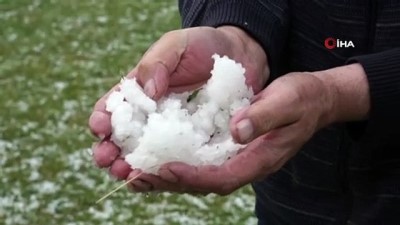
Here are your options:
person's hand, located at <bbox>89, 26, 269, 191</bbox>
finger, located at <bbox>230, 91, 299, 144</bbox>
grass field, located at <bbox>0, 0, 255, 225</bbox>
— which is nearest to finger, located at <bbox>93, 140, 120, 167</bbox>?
person's hand, located at <bbox>89, 26, 269, 191</bbox>

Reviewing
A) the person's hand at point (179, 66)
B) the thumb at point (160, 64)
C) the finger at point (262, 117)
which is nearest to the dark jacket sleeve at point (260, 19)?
the person's hand at point (179, 66)

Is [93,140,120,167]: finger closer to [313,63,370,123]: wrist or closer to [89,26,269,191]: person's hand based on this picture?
[89,26,269,191]: person's hand

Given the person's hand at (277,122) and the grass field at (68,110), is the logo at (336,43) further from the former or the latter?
the grass field at (68,110)

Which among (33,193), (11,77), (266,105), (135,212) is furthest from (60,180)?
(266,105)

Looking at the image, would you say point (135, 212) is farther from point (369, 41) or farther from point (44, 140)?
point (369, 41)

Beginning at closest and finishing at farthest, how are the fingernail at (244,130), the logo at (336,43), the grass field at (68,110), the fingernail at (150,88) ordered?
the fingernail at (244,130), the fingernail at (150,88), the logo at (336,43), the grass field at (68,110)
